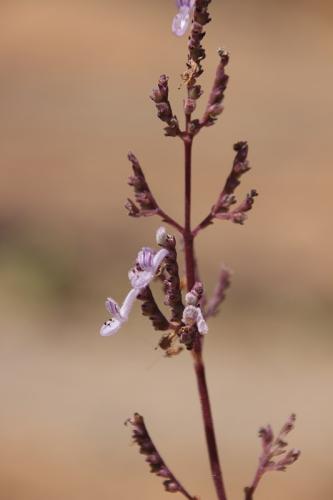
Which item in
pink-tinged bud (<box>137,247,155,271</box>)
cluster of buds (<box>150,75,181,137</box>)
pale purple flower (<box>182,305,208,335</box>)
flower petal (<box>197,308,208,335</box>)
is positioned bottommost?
flower petal (<box>197,308,208,335</box>)

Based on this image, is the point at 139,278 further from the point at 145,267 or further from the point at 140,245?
the point at 140,245

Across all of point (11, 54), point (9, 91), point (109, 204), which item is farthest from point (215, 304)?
point (11, 54)

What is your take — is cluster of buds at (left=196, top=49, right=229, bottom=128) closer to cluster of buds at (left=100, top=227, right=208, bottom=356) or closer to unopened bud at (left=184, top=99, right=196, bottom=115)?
unopened bud at (left=184, top=99, right=196, bottom=115)

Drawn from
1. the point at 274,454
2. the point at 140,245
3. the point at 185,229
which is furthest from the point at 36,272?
the point at 185,229

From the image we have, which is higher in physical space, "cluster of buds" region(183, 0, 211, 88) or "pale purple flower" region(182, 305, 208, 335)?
"cluster of buds" region(183, 0, 211, 88)

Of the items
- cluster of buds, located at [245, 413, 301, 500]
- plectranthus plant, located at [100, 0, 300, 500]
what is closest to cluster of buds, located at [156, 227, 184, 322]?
plectranthus plant, located at [100, 0, 300, 500]
